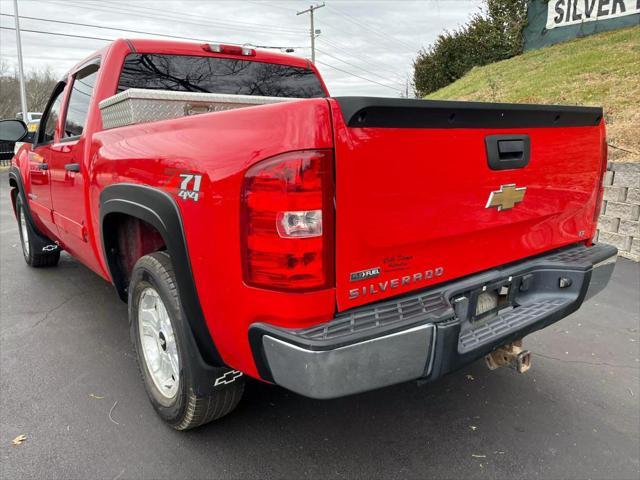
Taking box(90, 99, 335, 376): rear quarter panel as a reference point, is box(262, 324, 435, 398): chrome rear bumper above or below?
below

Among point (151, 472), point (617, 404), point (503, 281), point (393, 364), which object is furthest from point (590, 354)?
point (151, 472)

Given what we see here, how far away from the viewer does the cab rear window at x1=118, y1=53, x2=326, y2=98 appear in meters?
3.32

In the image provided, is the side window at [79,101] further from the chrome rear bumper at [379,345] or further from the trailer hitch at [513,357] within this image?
the trailer hitch at [513,357]

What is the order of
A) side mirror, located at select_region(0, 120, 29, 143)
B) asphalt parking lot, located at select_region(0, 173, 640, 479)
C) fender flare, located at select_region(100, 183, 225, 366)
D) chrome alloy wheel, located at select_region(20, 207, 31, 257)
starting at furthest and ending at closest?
chrome alloy wheel, located at select_region(20, 207, 31, 257), side mirror, located at select_region(0, 120, 29, 143), asphalt parking lot, located at select_region(0, 173, 640, 479), fender flare, located at select_region(100, 183, 225, 366)

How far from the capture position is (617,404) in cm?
296

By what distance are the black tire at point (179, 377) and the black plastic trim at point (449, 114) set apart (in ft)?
3.81

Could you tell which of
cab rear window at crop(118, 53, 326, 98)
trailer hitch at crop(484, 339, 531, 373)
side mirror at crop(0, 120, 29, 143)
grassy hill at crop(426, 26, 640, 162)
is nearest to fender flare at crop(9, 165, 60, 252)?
side mirror at crop(0, 120, 29, 143)

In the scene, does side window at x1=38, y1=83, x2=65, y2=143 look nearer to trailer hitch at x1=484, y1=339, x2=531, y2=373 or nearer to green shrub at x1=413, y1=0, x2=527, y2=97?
trailer hitch at x1=484, y1=339, x2=531, y2=373

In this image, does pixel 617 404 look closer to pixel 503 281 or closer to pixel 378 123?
pixel 503 281

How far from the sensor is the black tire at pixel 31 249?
540 cm

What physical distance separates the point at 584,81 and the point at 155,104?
981 cm

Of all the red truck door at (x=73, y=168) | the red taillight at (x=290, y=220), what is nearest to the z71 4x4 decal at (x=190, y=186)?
the red taillight at (x=290, y=220)

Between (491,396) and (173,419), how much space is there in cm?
185

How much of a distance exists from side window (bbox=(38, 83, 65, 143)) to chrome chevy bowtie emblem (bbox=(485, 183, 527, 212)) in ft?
11.5
